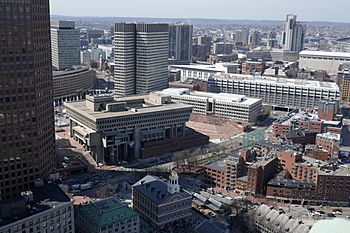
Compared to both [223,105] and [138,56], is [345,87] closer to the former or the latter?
[223,105]

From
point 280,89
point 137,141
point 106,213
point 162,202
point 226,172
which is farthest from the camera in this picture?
point 280,89

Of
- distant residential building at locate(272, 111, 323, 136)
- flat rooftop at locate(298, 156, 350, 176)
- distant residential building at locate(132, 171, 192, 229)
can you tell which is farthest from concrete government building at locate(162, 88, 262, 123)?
distant residential building at locate(132, 171, 192, 229)

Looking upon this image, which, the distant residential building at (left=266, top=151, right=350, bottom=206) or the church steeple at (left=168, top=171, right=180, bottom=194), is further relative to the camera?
the distant residential building at (left=266, top=151, right=350, bottom=206)

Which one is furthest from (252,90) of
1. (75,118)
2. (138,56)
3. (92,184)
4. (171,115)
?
(92,184)

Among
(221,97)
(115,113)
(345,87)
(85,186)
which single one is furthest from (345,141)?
(85,186)

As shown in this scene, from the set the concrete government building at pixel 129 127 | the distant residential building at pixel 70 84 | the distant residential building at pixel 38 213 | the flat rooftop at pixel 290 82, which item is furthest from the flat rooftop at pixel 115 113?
the flat rooftop at pixel 290 82

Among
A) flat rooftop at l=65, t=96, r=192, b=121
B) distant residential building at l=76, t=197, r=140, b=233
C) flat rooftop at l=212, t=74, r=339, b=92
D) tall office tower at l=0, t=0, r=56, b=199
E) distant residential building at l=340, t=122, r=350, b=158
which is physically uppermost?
tall office tower at l=0, t=0, r=56, b=199

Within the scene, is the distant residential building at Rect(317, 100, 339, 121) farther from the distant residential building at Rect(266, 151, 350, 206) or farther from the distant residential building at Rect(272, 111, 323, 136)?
the distant residential building at Rect(266, 151, 350, 206)
